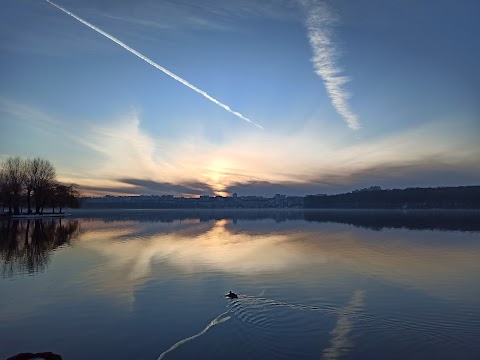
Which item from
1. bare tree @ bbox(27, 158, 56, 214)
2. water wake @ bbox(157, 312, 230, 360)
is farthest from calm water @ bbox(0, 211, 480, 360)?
bare tree @ bbox(27, 158, 56, 214)

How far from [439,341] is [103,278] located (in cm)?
2158

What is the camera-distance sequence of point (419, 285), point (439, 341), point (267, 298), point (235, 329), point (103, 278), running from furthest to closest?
1. point (103, 278)
2. point (419, 285)
3. point (267, 298)
4. point (235, 329)
5. point (439, 341)

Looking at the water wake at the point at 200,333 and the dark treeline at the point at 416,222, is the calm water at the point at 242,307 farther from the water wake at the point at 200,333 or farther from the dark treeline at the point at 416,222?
the dark treeline at the point at 416,222

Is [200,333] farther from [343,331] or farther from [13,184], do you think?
[13,184]

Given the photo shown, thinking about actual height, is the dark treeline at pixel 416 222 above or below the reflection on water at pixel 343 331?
above

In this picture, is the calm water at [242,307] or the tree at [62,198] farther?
the tree at [62,198]

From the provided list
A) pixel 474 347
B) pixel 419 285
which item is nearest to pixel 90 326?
pixel 474 347

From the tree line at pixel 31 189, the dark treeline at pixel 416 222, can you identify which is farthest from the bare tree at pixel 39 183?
the dark treeline at pixel 416 222

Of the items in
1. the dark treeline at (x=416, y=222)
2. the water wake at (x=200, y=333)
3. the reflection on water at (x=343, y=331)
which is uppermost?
the dark treeline at (x=416, y=222)

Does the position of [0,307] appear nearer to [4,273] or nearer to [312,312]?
[4,273]

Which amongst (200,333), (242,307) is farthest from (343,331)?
(200,333)

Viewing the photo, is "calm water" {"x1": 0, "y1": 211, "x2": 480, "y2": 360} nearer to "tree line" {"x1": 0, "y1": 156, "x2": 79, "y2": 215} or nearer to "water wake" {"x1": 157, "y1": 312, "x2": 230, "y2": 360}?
"water wake" {"x1": 157, "y1": 312, "x2": 230, "y2": 360}

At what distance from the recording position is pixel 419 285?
2428 cm

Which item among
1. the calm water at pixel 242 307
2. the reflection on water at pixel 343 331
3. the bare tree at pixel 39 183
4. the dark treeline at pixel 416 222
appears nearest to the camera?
the reflection on water at pixel 343 331
